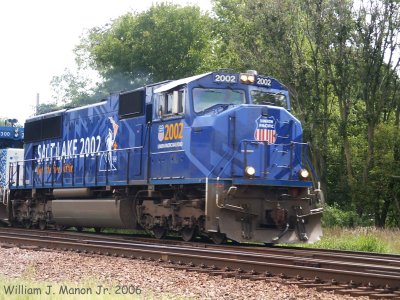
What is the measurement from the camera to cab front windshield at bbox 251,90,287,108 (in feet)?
53.0

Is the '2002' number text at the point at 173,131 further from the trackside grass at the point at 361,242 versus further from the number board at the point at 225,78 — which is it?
the trackside grass at the point at 361,242

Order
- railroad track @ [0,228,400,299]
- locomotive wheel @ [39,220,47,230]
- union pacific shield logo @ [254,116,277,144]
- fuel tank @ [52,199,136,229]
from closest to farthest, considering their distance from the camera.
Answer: railroad track @ [0,228,400,299]
union pacific shield logo @ [254,116,277,144]
fuel tank @ [52,199,136,229]
locomotive wheel @ [39,220,47,230]

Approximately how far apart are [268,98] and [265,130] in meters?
1.33

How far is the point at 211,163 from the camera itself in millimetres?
14977

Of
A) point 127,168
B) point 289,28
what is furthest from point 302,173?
point 289,28

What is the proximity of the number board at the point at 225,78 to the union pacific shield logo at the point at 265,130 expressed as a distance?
1.22 m

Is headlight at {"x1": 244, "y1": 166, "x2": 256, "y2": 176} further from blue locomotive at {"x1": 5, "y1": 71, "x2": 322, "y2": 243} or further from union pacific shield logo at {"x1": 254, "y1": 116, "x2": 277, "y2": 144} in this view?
union pacific shield logo at {"x1": 254, "y1": 116, "x2": 277, "y2": 144}

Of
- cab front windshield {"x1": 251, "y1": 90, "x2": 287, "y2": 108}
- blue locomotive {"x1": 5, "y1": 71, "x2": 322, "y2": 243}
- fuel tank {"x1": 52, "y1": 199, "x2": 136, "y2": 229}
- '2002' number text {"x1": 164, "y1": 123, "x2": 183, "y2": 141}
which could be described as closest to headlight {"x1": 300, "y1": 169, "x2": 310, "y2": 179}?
blue locomotive {"x1": 5, "y1": 71, "x2": 322, "y2": 243}

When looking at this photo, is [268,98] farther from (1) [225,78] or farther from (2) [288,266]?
(2) [288,266]

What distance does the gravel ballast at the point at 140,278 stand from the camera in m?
8.41

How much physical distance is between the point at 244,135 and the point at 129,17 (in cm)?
3087

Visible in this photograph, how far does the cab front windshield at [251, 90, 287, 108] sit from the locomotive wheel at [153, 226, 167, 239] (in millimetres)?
3944

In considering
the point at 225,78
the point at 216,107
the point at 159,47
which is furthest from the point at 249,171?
the point at 159,47

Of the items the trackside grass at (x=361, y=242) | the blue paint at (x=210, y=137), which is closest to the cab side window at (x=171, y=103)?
the blue paint at (x=210, y=137)
